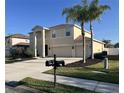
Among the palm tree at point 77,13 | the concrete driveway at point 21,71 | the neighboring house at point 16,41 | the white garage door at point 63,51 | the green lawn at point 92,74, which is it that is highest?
the palm tree at point 77,13

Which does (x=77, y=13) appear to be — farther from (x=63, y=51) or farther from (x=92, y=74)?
(x=63, y=51)

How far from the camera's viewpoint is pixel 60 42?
2694 centimetres

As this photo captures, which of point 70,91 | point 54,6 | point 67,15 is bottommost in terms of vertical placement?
point 70,91

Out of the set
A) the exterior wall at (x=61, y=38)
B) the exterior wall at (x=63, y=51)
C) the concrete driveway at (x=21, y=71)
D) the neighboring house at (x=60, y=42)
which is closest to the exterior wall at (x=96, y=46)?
the neighboring house at (x=60, y=42)

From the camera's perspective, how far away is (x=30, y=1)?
4559mm

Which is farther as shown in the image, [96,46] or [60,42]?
[60,42]

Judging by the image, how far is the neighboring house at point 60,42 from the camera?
2523cm

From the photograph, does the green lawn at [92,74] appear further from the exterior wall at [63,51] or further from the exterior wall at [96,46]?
the exterior wall at [63,51]

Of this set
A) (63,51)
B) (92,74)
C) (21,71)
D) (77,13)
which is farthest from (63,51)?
(92,74)

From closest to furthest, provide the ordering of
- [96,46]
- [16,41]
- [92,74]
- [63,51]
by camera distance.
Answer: [92,74], [96,46], [63,51], [16,41]

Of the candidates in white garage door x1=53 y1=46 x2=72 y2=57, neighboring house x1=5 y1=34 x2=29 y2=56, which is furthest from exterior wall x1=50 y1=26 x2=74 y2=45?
neighboring house x1=5 y1=34 x2=29 y2=56
